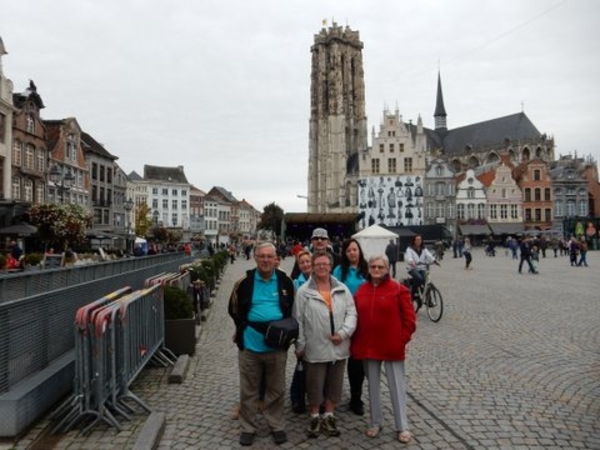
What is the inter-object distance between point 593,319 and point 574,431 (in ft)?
21.5

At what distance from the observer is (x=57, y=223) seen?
866 inches

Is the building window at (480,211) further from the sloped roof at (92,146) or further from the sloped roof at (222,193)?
the sloped roof at (222,193)

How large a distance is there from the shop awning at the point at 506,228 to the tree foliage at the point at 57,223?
174 ft

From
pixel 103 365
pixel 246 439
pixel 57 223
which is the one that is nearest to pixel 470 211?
pixel 57 223

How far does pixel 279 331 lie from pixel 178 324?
3.62m

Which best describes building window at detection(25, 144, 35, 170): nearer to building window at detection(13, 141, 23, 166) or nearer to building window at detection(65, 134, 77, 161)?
building window at detection(13, 141, 23, 166)

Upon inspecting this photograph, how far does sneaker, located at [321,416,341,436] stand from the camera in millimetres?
4562

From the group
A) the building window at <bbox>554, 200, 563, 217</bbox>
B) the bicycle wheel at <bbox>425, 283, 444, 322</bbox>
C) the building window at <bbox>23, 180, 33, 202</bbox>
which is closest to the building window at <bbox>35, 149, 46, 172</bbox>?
the building window at <bbox>23, 180, 33, 202</bbox>

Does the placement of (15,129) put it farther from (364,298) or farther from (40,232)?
(364,298)

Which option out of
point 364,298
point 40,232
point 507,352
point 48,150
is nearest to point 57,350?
point 364,298

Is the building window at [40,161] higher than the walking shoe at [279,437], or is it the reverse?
the building window at [40,161]

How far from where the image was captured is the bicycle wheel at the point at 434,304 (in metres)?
10.3

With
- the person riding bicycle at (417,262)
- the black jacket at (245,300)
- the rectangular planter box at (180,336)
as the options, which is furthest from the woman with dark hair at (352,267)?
the person riding bicycle at (417,262)

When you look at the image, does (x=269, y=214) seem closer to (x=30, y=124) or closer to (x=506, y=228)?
(x=506, y=228)
